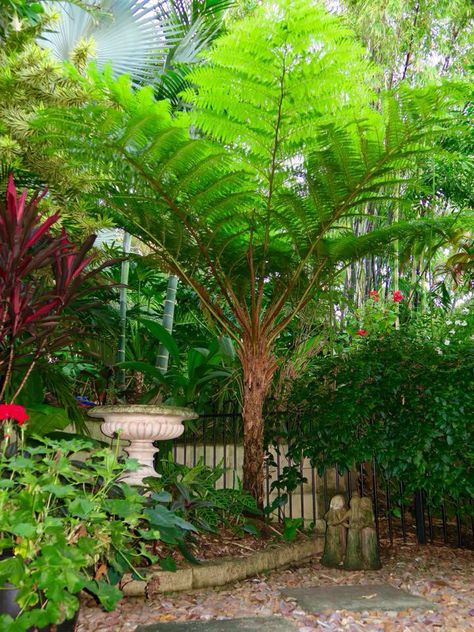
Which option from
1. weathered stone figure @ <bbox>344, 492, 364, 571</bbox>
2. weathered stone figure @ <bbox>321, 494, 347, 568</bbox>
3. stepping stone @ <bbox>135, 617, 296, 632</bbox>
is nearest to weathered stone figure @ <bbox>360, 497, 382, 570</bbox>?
weathered stone figure @ <bbox>344, 492, 364, 571</bbox>

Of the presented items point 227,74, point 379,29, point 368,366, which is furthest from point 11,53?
point 379,29

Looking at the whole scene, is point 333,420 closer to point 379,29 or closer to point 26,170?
point 26,170

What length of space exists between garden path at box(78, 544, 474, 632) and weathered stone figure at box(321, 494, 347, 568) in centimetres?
7

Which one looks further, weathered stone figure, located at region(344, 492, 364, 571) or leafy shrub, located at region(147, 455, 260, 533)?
weathered stone figure, located at region(344, 492, 364, 571)

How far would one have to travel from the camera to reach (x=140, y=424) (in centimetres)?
303

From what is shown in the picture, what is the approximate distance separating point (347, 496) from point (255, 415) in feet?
3.28

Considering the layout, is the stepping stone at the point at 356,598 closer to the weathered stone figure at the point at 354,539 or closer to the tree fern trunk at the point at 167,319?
the weathered stone figure at the point at 354,539

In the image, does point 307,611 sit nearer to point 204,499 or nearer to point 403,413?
point 204,499

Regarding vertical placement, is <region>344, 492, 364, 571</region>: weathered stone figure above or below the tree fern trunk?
below

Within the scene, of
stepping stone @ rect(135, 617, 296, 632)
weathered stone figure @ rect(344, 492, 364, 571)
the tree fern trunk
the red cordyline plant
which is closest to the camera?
stepping stone @ rect(135, 617, 296, 632)

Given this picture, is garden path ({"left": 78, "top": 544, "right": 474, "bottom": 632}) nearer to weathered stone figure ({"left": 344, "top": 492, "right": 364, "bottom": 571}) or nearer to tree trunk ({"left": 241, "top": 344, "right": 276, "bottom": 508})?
weathered stone figure ({"left": 344, "top": 492, "right": 364, "bottom": 571})

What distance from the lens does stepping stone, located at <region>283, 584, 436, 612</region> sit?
2412mm

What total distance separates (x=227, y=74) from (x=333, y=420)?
218 cm

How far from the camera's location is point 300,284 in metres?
4.11
